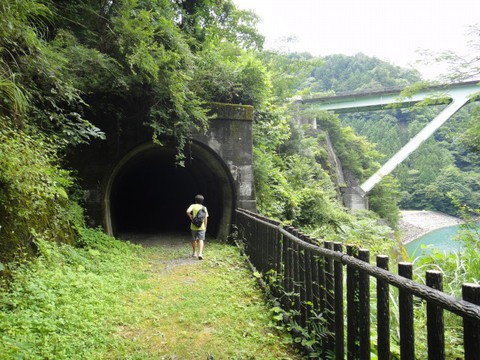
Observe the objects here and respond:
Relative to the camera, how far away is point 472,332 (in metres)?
1.37

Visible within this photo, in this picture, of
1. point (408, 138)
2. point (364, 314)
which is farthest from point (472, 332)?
point (408, 138)

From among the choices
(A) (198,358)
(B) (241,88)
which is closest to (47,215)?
(A) (198,358)

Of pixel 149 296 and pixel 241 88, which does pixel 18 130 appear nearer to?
pixel 149 296

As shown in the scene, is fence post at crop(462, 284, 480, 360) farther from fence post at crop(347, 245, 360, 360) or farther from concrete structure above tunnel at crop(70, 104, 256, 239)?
concrete structure above tunnel at crop(70, 104, 256, 239)

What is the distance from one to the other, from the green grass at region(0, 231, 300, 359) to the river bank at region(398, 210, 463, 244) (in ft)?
79.9

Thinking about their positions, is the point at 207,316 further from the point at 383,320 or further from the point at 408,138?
the point at 408,138

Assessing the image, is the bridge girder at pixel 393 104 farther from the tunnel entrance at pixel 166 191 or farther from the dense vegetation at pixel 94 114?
the tunnel entrance at pixel 166 191

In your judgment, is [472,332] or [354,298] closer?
[472,332]

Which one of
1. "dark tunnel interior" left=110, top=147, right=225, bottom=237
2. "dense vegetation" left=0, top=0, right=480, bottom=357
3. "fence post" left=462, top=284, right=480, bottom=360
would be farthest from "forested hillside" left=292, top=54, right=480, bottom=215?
"fence post" left=462, top=284, right=480, bottom=360

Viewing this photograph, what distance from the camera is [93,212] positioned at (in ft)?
25.0

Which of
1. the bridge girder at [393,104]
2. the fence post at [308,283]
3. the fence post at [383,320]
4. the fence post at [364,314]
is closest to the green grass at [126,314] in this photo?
the fence post at [308,283]

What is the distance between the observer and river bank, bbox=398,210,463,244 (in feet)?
87.7

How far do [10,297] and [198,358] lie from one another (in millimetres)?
1828

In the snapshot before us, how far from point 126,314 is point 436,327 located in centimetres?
318
